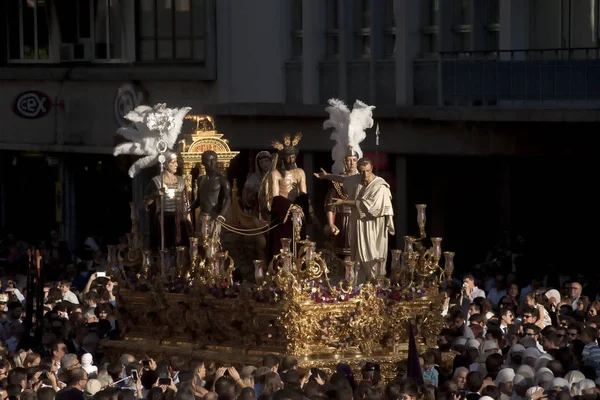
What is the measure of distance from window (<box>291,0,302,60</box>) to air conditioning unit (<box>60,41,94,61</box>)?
262 inches

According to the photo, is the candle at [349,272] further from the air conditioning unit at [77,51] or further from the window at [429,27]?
the air conditioning unit at [77,51]

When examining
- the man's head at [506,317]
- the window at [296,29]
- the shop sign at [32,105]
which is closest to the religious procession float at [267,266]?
the man's head at [506,317]

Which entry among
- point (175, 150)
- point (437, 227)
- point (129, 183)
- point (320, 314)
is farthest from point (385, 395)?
point (129, 183)

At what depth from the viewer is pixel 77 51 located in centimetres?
4306

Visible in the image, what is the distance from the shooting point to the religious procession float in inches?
872

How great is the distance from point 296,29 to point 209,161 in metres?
13.5

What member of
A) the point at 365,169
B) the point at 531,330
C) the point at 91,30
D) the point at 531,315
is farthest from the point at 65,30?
the point at 531,330

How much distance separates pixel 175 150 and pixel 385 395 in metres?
7.79

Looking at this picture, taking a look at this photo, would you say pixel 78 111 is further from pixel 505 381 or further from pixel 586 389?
pixel 586 389

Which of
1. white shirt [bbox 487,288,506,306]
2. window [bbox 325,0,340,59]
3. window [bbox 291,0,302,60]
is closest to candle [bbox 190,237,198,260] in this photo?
white shirt [bbox 487,288,506,306]

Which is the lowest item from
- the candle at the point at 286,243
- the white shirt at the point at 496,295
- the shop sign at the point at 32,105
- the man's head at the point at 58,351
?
the man's head at the point at 58,351

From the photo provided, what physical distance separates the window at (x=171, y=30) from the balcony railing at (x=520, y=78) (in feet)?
22.4

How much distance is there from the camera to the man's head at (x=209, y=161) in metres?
24.1

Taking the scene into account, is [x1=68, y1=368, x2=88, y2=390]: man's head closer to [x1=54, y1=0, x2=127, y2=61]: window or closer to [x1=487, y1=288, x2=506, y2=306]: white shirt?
[x1=487, y1=288, x2=506, y2=306]: white shirt
